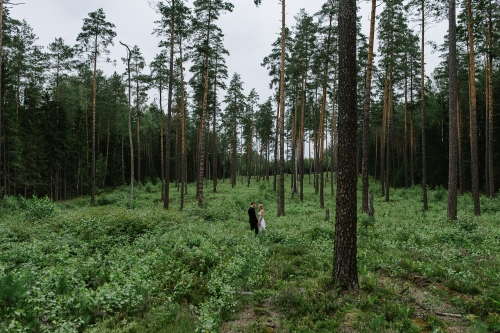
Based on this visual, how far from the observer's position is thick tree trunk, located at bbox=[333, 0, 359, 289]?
5840 millimetres

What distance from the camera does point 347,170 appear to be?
5.85m

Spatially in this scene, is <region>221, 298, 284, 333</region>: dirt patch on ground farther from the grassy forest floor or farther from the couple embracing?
the couple embracing

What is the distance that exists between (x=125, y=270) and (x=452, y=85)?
15136mm

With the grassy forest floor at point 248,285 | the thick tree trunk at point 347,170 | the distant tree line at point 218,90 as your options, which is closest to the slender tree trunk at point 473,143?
the distant tree line at point 218,90

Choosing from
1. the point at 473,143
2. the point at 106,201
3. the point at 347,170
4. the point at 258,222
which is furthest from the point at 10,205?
the point at 473,143

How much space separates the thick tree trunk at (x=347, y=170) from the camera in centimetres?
584

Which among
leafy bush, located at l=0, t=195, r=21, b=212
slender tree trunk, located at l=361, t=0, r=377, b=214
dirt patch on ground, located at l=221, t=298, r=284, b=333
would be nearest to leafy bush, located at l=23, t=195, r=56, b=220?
leafy bush, located at l=0, t=195, r=21, b=212

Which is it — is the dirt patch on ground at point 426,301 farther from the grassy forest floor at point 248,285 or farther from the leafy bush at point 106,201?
the leafy bush at point 106,201

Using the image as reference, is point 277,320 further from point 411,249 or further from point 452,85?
point 452,85

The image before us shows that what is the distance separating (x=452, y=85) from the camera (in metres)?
12.6

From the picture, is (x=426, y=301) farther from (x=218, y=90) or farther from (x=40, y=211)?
(x=218, y=90)

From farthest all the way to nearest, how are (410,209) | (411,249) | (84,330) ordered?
(410,209) → (411,249) → (84,330)

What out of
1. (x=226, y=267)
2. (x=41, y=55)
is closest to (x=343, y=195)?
(x=226, y=267)

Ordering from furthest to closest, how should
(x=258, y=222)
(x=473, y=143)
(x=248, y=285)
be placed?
1. (x=473, y=143)
2. (x=258, y=222)
3. (x=248, y=285)
